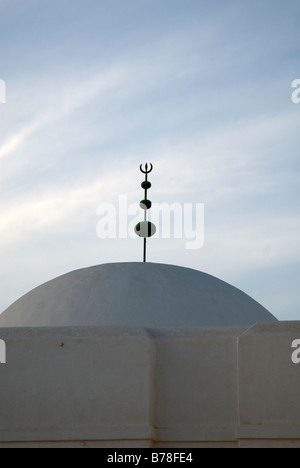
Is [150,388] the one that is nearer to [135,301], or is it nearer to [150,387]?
[150,387]

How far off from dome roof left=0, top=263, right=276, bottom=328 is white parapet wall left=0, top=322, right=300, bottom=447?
75.8 inches

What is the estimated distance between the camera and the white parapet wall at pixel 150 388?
29.6ft

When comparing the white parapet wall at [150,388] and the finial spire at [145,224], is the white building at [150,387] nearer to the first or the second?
the white parapet wall at [150,388]

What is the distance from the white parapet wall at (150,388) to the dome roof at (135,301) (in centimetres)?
192

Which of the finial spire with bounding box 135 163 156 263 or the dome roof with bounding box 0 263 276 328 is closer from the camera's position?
the dome roof with bounding box 0 263 276 328

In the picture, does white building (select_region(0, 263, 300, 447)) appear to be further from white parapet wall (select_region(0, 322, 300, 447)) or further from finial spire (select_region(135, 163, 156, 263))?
finial spire (select_region(135, 163, 156, 263))

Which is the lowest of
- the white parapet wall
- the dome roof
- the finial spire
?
the white parapet wall

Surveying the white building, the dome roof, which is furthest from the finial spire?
the white building

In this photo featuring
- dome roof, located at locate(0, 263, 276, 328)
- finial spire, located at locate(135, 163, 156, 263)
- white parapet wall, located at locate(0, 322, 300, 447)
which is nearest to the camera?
white parapet wall, located at locate(0, 322, 300, 447)

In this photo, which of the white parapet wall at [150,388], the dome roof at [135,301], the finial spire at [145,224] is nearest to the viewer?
the white parapet wall at [150,388]

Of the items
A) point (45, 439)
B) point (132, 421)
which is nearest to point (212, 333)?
point (132, 421)

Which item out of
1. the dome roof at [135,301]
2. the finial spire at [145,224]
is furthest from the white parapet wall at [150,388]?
the finial spire at [145,224]

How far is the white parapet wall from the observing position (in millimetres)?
9031
